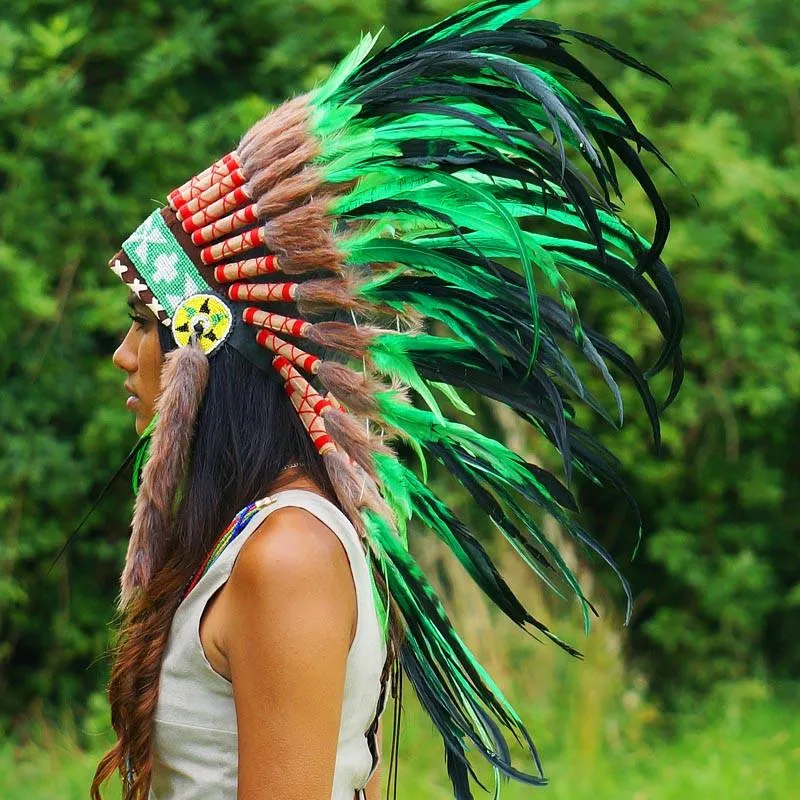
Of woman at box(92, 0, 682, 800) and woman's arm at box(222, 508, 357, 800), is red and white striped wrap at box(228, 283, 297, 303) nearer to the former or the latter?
woman at box(92, 0, 682, 800)

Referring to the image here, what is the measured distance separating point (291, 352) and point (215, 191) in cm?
29

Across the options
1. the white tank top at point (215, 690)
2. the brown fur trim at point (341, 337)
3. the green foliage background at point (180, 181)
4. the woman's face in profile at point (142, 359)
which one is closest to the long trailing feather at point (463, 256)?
the brown fur trim at point (341, 337)

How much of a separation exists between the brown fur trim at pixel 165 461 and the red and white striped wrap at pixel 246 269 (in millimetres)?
119

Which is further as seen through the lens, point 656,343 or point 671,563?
point 671,563

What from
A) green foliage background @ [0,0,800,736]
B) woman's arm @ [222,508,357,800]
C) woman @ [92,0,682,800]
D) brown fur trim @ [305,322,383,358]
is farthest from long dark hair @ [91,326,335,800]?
green foliage background @ [0,0,800,736]

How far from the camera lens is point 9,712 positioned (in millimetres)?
5152

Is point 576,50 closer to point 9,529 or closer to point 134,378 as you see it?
point 9,529

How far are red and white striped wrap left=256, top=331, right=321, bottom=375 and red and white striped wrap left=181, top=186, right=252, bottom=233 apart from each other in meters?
0.20

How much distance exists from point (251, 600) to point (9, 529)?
11.2ft

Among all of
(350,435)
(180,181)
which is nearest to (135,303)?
(350,435)

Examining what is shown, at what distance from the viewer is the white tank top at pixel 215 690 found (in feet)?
5.71

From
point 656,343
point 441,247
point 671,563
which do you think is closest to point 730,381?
point 656,343

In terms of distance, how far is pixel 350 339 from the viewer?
1.84 meters

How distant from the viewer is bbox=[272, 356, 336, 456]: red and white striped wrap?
185cm
